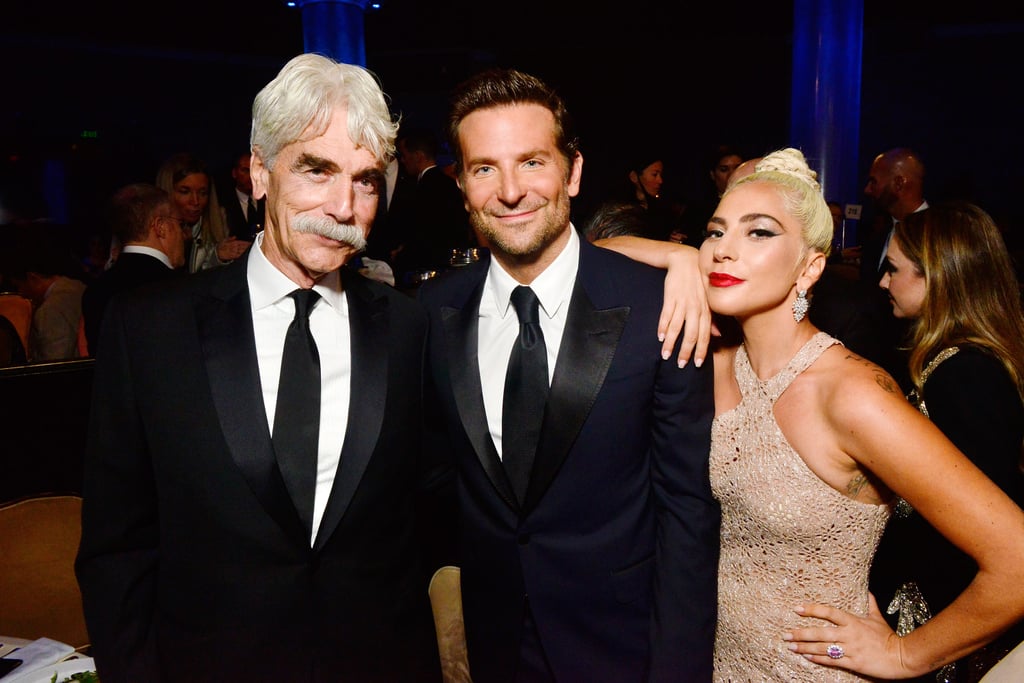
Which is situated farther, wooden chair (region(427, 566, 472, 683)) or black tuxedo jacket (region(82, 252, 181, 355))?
black tuxedo jacket (region(82, 252, 181, 355))

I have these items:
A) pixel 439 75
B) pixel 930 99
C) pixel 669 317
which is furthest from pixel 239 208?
pixel 930 99

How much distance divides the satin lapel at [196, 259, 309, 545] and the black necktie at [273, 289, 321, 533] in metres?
0.03

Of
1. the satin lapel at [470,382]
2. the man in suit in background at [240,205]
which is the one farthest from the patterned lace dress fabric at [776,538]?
the man in suit in background at [240,205]

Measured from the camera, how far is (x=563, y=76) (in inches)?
477

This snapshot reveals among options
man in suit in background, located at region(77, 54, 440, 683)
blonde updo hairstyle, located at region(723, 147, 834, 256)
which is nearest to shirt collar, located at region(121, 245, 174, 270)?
man in suit in background, located at region(77, 54, 440, 683)

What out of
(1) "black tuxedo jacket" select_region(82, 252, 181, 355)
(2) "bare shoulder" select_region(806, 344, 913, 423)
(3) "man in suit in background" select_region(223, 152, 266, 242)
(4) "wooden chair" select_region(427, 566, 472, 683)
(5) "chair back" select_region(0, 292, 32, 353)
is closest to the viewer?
(2) "bare shoulder" select_region(806, 344, 913, 423)

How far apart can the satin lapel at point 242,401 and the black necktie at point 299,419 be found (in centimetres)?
3

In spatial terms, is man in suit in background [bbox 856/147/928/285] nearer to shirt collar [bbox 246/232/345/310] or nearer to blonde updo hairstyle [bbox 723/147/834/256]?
blonde updo hairstyle [bbox 723/147/834/256]

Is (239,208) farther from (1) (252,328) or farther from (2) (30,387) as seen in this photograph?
(1) (252,328)

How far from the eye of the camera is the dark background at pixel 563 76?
10.4 m

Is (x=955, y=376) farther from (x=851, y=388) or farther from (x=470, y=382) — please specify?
(x=470, y=382)

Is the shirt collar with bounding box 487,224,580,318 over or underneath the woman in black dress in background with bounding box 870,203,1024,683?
over

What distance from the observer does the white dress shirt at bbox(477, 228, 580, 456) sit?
65.4 inches

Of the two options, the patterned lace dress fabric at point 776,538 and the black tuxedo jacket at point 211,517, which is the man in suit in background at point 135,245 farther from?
the patterned lace dress fabric at point 776,538
